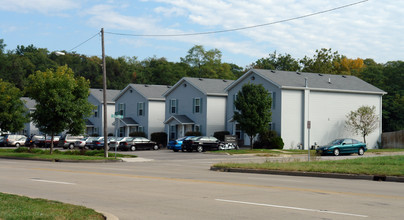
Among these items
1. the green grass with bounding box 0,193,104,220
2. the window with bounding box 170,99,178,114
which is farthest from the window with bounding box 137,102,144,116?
the green grass with bounding box 0,193,104,220

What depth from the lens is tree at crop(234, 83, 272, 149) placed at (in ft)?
148

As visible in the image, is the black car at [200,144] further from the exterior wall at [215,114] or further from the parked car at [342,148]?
the parked car at [342,148]

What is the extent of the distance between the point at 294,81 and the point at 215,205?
134 ft

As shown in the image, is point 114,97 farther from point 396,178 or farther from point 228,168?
point 396,178

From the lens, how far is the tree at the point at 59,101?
3825 centimetres

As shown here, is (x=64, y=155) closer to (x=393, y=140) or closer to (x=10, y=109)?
(x=10, y=109)

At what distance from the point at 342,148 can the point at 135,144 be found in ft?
65.8

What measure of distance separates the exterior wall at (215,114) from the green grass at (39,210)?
4474cm

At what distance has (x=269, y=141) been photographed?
47.5 meters

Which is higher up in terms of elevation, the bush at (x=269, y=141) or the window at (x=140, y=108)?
the window at (x=140, y=108)

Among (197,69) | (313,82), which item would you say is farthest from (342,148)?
(197,69)

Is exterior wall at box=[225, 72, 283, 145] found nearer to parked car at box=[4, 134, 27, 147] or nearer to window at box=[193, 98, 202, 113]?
window at box=[193, 98, 202, 113]

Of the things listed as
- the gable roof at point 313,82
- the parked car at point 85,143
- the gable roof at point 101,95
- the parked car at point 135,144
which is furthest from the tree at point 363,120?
the gable roof at point 101,95

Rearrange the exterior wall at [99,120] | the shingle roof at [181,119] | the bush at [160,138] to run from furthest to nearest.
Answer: the exterior wall at [99,120] < the bush at [160,138] < the shingle roof at [181,119]
